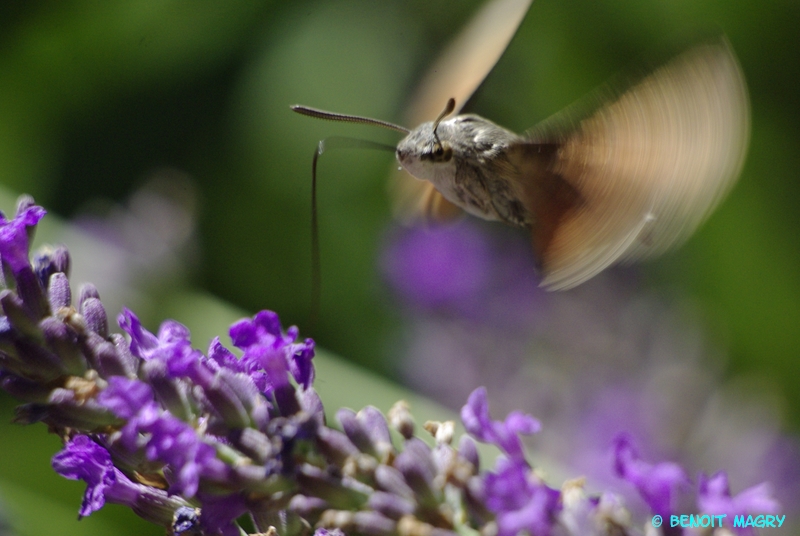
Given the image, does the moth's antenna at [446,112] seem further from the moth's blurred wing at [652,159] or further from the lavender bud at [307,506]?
the lavender bud at [307,506]

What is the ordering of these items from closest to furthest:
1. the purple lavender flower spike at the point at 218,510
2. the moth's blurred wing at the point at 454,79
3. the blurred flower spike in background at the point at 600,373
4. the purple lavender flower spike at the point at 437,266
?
the purple lavender flower spike at the point at 218,510
the moth's blurred wing at the point at 454,79
the blurred flower spike in background at the point at 600,373
the purple lavender flower spike at the point at 437,266

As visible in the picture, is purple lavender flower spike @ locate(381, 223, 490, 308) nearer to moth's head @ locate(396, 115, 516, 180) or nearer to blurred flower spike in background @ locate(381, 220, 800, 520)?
blurred flower spike in background @ locate(381, 220, 800, 520)

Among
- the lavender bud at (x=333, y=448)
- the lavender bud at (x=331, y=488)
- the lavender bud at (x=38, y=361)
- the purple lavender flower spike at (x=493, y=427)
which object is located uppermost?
the lavender bud at (x=38, y=361)

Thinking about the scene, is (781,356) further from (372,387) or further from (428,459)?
(428,459)

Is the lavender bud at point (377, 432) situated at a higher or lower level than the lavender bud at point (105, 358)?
lower

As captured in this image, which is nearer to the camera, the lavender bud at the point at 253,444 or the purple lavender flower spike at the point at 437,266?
the lavender bud at the point at 253,444

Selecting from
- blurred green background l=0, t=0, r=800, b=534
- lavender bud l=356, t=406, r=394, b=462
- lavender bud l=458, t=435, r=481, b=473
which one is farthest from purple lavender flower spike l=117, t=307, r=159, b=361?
blurred green background l=0, t=0, r=800, b=534

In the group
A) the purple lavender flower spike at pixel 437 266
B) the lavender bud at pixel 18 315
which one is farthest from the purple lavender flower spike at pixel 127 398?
the purple lavender flower spike at pixel 437 266

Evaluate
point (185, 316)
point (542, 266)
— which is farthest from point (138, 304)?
point (542, 266)
